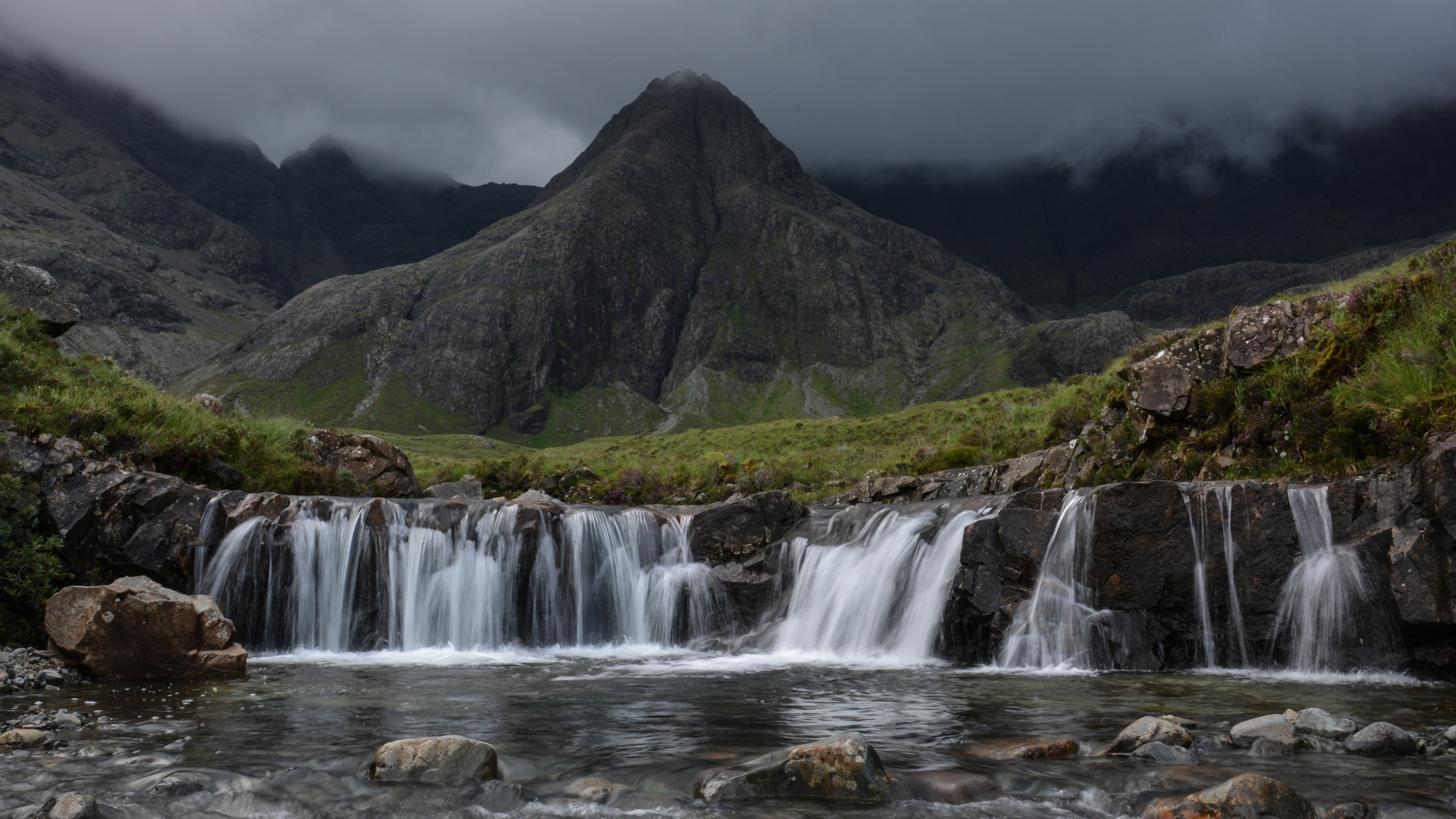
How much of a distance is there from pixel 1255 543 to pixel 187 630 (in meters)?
19.7

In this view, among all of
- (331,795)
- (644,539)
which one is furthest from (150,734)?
(644,539)

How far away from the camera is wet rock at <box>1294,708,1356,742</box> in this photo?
337 inches

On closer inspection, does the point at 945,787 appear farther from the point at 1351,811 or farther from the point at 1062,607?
the point at 1062,607

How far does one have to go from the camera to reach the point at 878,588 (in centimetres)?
1870

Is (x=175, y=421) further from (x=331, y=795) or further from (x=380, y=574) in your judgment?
(x=331, y=795)

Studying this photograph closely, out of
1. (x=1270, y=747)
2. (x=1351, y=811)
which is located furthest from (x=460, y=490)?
(x=1351, y=811)

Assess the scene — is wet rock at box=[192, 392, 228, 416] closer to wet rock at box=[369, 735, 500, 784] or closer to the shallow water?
the shallow water

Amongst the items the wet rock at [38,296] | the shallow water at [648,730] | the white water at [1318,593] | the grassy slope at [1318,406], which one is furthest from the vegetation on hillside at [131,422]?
the white water at [1318,593]

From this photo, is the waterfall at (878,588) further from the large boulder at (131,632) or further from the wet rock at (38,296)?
the wet rock at (38,296)

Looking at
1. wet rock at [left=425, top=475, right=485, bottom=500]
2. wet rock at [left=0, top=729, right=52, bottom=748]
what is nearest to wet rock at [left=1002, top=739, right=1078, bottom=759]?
wet rock at [left=0, top=729, right=52, bottom=748]

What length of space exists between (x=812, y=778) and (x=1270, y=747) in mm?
5246

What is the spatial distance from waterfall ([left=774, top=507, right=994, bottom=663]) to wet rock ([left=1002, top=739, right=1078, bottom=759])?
835 centimetres

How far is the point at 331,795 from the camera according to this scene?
7531mm

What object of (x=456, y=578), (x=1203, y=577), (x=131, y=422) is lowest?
(x=456, y=578)
